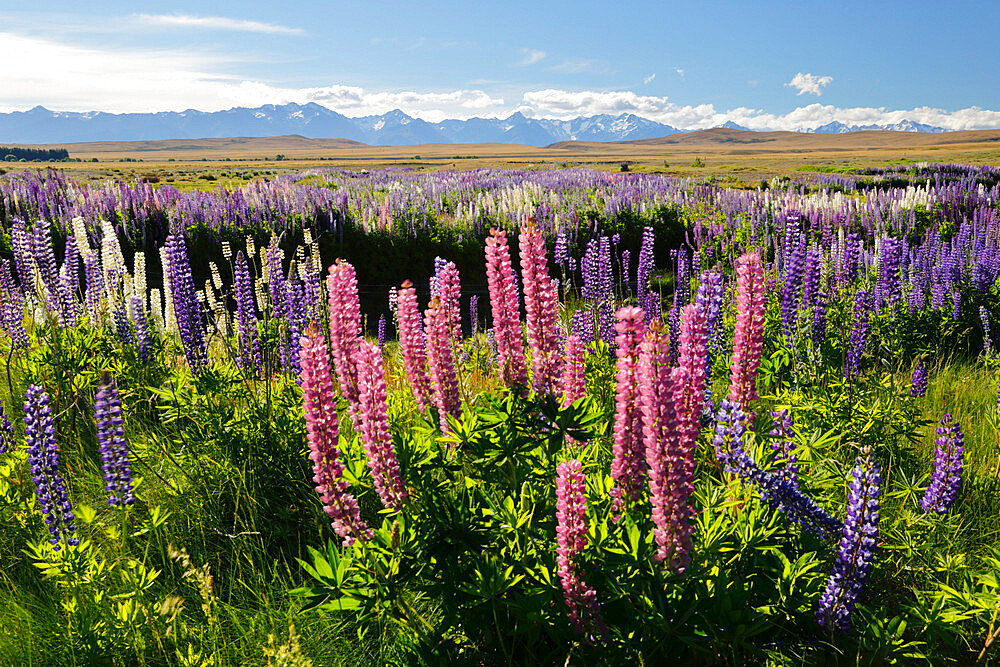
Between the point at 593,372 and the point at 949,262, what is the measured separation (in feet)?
17.8

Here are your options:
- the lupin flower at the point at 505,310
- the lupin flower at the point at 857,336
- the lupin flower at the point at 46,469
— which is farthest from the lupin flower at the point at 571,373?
the lupin flower at the point at 857,336

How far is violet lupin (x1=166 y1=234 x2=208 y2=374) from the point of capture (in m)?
5.14

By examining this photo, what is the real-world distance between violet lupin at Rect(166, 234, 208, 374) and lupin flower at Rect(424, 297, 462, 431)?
9.99 ft

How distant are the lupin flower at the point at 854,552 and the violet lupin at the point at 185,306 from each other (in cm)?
457

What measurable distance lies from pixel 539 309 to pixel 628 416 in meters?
0.56

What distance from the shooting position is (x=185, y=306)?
521 centimetres

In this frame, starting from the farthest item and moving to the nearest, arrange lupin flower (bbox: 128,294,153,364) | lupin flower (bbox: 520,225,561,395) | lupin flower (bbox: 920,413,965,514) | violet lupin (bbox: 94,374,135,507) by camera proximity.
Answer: lupin flower (bbox: 128,294,153,364), lupin flower (bbox: 920,413,965,514), violet lupin (bbox: 94,374,135,507), lupin flower (bbox: 520,225,561,395)

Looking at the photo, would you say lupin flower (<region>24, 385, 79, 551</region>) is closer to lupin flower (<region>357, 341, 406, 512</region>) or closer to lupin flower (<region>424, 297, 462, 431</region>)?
lupin flower (<region>357, 341, 406, 512</region>)

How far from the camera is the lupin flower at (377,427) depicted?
2.39 meters

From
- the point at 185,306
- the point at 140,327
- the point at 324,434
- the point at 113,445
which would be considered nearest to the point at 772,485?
the point at 324,434

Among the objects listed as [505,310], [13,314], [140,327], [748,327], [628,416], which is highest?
[505,310]

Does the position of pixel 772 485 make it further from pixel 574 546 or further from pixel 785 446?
pixel 574 546

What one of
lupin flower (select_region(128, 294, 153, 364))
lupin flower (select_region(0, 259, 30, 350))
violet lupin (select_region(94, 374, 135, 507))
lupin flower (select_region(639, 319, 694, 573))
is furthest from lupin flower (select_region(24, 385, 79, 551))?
lupin flower (select_region(0, 259, 30, 350))

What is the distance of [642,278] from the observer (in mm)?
7180
